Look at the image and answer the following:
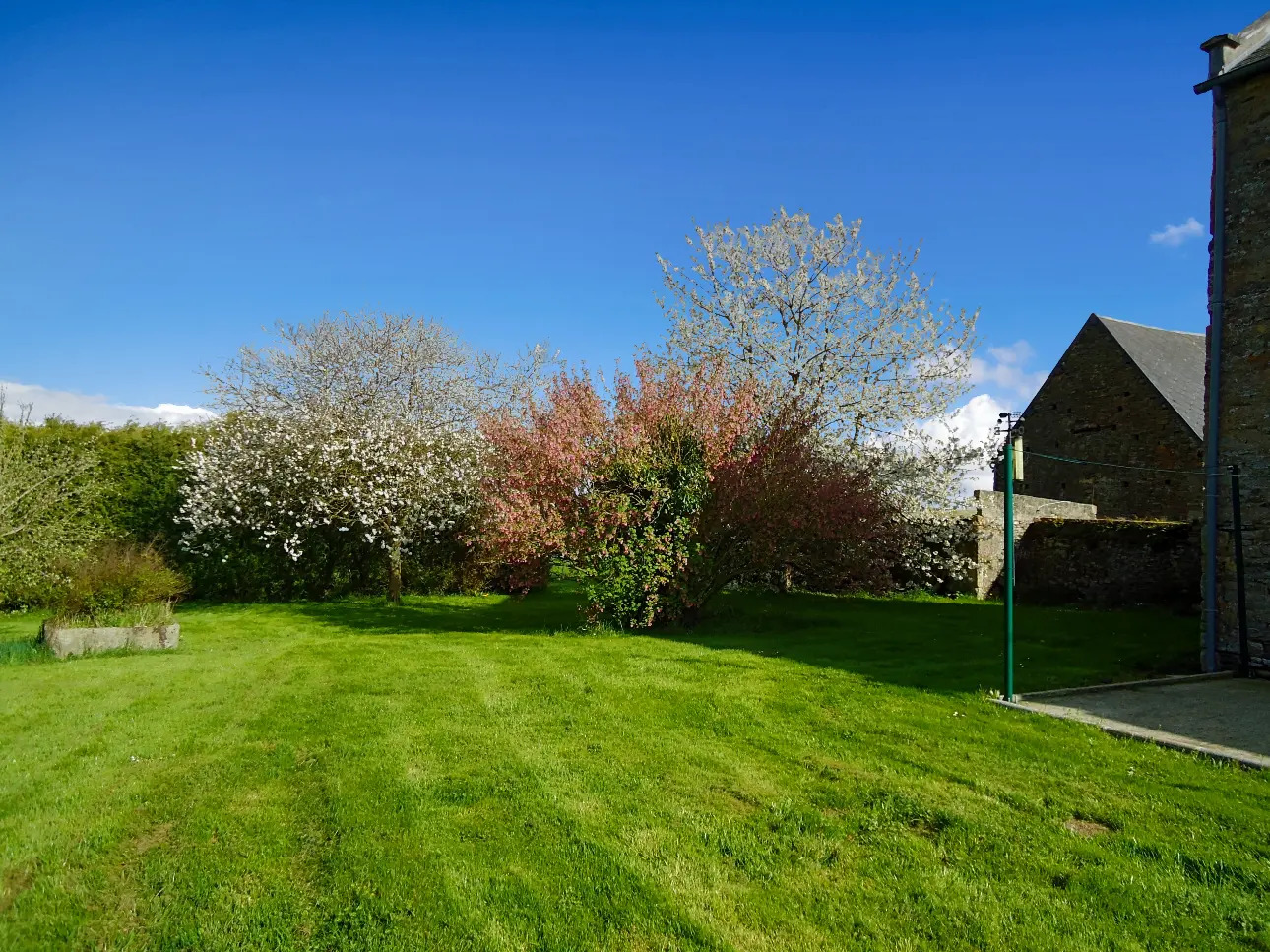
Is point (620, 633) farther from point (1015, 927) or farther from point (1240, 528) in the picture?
point (1015, 927)

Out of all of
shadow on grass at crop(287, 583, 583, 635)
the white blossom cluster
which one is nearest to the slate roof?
shadow on grass at crop(287, 583, 583, 635)

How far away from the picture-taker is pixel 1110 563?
53.1 ft

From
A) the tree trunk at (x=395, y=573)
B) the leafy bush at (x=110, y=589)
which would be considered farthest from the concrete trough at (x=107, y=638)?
the tree trunk at (x=395, y=573)

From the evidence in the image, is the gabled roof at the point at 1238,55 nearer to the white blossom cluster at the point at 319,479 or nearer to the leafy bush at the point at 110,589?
the white blossom cluster at the point at 319,479

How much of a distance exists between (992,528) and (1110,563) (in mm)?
2499

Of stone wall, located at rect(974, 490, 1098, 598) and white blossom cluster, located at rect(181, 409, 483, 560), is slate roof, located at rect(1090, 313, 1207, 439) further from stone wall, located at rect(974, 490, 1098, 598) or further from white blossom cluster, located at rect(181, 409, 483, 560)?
white blossom cluster, located at rect(181, 409, 483, 560)

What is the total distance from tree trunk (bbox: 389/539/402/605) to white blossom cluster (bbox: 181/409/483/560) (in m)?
0.15

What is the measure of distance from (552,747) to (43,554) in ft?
44.8

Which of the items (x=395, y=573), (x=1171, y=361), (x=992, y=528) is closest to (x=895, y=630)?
(x=992, y=528)

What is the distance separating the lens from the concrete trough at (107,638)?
9797mm

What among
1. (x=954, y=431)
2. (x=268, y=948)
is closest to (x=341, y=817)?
(x=268, y=948)

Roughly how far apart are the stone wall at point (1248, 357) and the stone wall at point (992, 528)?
341 inches

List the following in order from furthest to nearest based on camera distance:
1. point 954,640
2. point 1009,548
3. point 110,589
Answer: point 954,640, point 110,589, point 1009,548

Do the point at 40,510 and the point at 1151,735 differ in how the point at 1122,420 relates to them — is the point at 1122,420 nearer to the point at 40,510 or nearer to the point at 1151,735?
the point at 1151,735
